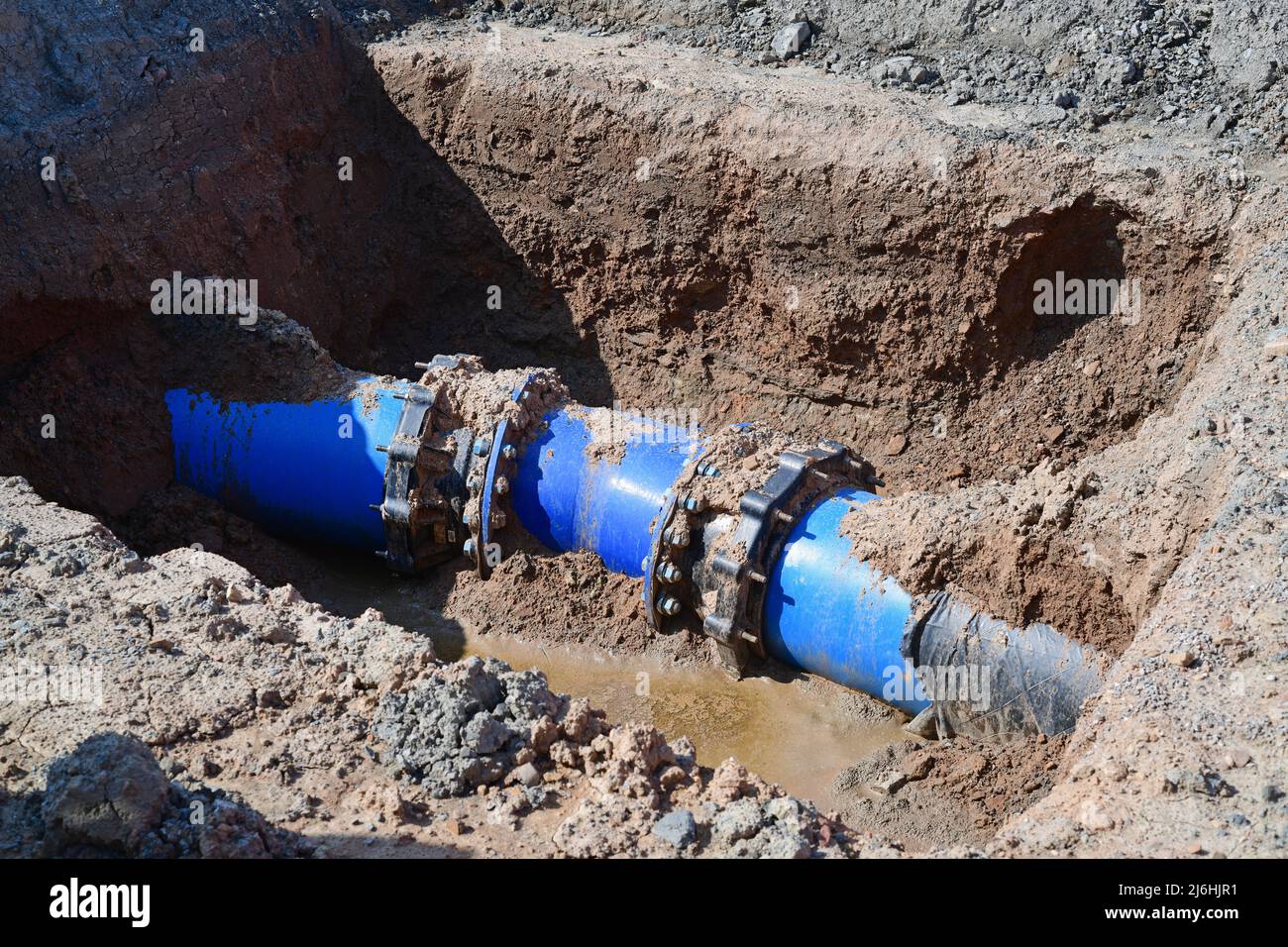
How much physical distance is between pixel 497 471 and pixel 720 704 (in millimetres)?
1788

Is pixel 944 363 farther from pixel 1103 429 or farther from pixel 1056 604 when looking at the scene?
pixel 1056 604

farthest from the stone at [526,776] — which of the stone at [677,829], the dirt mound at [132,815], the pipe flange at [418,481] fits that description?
the pipe flange at [418,481]

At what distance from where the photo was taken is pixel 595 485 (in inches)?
266

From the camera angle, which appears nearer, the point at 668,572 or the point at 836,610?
the point at 836,610

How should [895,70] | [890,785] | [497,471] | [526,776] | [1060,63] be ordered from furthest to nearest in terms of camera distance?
[895,70] < [1060,63] < [497,471] < [890,785] < [526,776]

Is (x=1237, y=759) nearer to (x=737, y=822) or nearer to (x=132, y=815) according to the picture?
(x=737, y=822)

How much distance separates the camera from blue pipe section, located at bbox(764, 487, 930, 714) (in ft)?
19.4

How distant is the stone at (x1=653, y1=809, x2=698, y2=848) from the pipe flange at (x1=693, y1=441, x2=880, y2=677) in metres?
2.12

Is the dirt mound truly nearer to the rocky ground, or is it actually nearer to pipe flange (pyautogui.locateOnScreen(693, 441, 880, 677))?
the rocky ground

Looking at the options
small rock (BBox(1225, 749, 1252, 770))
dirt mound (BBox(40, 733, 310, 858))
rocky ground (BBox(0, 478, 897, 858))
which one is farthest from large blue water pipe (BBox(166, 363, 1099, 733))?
dirt mound (BBox(40, 733, 310, 858))

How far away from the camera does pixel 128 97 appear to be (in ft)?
25.2

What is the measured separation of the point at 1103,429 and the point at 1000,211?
1.46 metres

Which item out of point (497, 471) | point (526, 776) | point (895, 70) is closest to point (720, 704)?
point (497, 471)
